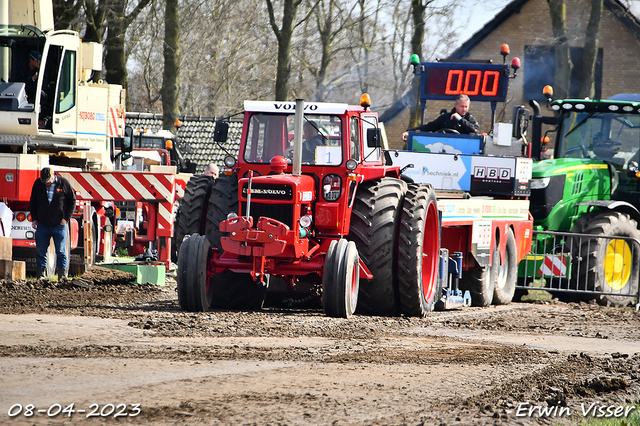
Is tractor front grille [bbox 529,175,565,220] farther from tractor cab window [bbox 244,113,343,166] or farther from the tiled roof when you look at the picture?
the tiled roof

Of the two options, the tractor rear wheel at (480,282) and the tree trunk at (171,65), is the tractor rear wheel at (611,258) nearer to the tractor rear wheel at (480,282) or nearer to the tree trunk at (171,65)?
the tractor rear wheel at (480,282)

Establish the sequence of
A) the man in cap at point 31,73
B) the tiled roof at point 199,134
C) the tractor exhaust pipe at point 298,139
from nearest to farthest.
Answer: the tractor exhaust pipe at point 298,139, the man in cap at point 31,73, the tiled roof at point 199,134

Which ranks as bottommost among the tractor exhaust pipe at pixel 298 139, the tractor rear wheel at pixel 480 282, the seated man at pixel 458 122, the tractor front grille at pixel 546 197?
the tractor rear wheel at pixel 480 282

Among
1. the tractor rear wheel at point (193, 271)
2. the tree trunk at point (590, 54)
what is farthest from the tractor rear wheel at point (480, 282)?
the tree trunk at point (590, 54)

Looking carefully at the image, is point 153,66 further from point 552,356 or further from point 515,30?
point 552,356

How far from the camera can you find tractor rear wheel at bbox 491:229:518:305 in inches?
512

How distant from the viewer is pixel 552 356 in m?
7.54

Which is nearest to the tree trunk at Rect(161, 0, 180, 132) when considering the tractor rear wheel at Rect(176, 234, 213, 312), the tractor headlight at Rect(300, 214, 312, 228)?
the tractor rear wheel at Rect(176, 234, 213, 312)

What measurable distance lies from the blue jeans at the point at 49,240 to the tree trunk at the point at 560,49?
18.6m

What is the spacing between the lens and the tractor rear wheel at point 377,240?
9.51 m

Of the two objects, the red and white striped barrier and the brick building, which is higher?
the brick building

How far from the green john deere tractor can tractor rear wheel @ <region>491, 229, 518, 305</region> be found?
1.68 feet

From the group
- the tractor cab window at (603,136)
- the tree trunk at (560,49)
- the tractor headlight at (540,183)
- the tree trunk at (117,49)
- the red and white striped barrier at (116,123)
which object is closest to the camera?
the tractor headlight at (540,183)

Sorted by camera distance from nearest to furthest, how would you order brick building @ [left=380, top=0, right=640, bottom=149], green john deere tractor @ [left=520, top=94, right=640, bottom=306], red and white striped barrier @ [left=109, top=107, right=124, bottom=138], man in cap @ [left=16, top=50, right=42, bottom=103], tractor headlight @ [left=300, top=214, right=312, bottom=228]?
tractor headlight @ [left=300, top=214, right=312, bottom=228] < green john deere tractor @ [left=520, top=94, right=640, bottom=306] < man in cap @ [left=16, top=50, right=42, bottom=103] < red and white striped barrier @ [left=109, top=107, right=124, bottom=138] < brick building @ [left=380, top=0, right=640, bottom=149]
